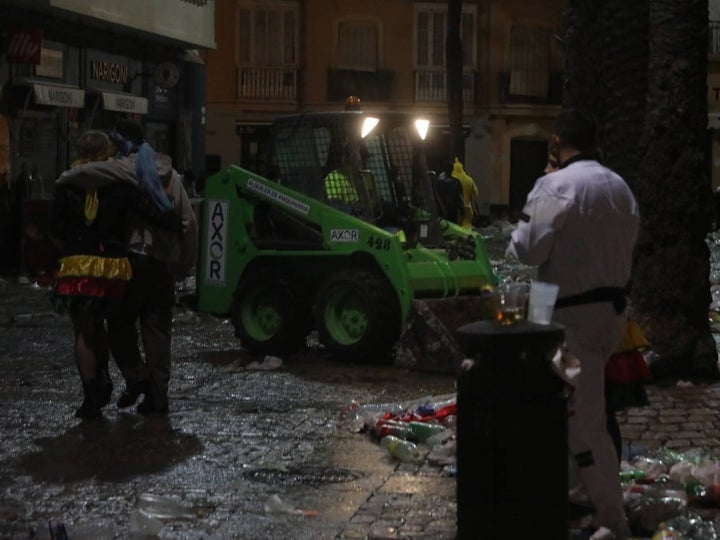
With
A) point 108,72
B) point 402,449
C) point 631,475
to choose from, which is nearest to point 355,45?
point 108,72

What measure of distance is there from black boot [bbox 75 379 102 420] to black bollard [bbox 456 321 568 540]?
13.7 feet

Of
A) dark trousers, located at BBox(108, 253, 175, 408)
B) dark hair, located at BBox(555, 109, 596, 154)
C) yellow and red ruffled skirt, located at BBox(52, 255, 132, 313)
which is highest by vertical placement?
dark hair, located at BBox(555, 109, 596, 154)

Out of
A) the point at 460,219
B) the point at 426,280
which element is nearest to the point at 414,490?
the point at 426,280

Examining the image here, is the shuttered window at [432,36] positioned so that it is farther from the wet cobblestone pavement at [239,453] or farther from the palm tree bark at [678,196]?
the palm tree bark at [678,196]

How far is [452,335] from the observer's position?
12156 mm

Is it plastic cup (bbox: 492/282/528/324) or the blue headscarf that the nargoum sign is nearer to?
the blue headscarf

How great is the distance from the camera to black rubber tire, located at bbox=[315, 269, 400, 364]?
1231 cm

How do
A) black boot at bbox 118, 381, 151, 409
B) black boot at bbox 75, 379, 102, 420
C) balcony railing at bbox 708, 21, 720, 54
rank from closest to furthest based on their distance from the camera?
black boot at bbox 75, 379, 102, 420 → black boot at bbox 118, 381, 151, 409 → balcony railing at bbox 708, 21, 720, 54

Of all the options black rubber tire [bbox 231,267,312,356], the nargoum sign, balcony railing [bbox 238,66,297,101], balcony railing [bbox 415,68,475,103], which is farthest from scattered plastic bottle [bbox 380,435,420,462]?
balcony railing [bbox 415,68,475,103]

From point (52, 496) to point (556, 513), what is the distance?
8.92 feet

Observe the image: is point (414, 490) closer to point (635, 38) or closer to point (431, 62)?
point (635, 38)

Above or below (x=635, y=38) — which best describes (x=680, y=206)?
below

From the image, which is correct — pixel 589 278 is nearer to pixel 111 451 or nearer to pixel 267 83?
pixel 111 451

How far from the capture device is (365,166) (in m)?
13.6
